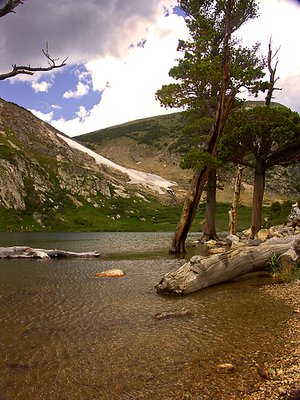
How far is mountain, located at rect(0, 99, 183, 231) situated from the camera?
108 meters

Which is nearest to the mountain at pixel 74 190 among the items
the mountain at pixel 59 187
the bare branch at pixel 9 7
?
the mountain at pixel 59 187

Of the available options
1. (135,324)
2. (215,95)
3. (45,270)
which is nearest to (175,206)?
(215,95)

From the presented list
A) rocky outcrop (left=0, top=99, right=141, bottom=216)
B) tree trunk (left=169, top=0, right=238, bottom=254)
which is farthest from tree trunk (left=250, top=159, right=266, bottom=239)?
rocky outcrop (left=0, top=99, right=141, bottom=216)

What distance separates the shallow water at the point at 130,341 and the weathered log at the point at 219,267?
452 mm

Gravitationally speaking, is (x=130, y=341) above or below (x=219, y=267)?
below

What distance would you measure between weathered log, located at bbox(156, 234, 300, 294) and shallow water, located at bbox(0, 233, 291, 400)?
1.48 ft

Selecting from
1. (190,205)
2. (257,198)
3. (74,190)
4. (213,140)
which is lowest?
(74,190)

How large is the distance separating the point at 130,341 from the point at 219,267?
7.14 m

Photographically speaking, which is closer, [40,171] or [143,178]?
[40,171]

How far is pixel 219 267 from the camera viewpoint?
14.7m

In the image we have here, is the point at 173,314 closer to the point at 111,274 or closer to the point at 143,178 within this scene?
the point at 111,274

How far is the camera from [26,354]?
7605mm

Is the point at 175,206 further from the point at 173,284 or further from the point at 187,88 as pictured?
the point at 173,284

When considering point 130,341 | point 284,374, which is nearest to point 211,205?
point 130,341
